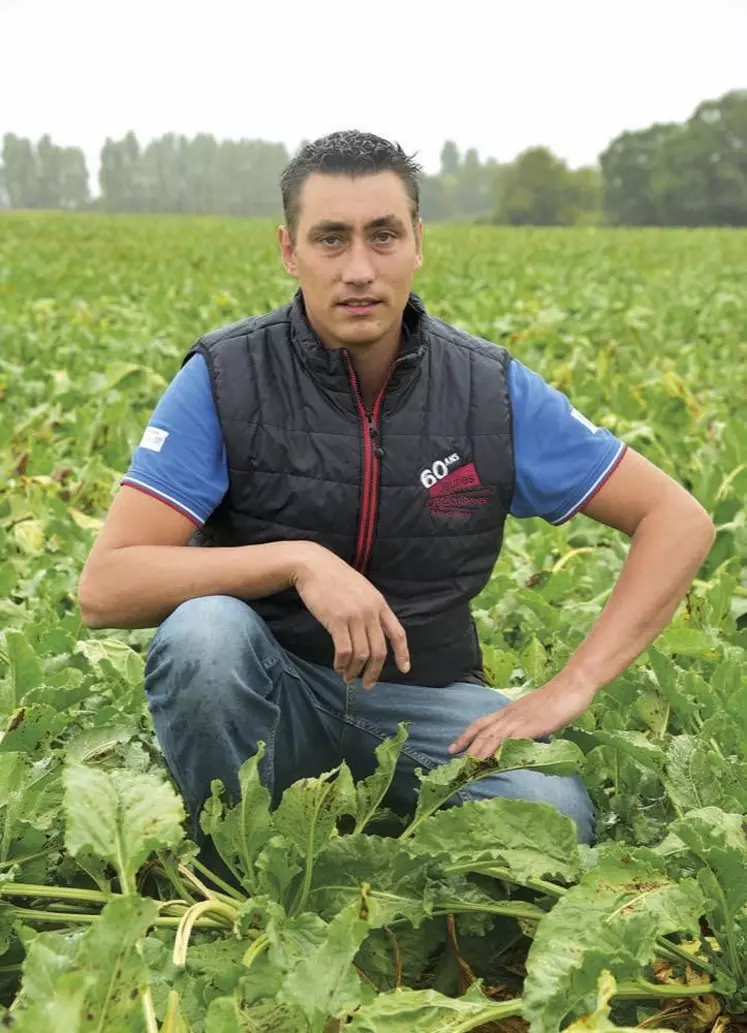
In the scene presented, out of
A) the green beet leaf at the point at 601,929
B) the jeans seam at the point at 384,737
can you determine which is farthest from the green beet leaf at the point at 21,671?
the green beet leaf at the point at 601,929

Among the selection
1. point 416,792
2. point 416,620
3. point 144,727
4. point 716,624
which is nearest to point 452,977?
point 416,792

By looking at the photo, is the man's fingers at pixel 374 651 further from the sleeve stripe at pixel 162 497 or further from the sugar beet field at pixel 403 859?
the sleeve stripe at pixel 162 497

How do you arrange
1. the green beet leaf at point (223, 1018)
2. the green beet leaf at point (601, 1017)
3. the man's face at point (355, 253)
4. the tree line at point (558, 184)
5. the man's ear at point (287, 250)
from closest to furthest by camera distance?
the green beet leaf at point (223, 1018)
the green beet leaf at point (601, 1017)
the man's face at point (355, 253)
the man's ear at point (287, 250)
the tree line at point (558, 184)

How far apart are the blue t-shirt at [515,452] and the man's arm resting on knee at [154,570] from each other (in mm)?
65

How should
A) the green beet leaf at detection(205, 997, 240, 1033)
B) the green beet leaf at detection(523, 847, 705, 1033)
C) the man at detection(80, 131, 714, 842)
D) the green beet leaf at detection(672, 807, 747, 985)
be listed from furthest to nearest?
1. the man at detection(80, 131, 714, 842)
2. the green beet leaf at detection(672, 807, 747, 985)
3. the green beet leaf at detection(523, 847, 705, 1033)
4. the green beet leaf at detection(205, 997, 240, 1033)

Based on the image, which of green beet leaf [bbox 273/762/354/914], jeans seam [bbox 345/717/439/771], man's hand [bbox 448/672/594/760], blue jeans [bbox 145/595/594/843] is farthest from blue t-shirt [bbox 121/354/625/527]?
green beet leaf [bbox 273/762/354/914]

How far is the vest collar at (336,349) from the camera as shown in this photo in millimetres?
2504

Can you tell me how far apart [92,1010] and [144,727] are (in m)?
1.22

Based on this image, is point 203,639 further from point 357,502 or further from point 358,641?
point 357,502

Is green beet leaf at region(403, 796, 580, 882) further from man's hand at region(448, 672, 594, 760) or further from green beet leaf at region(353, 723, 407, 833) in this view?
man's hand at region(448, 672, 594, 760)

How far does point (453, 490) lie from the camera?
100 inches

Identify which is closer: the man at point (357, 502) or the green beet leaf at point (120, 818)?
the green beet leaf at point (120, 818)

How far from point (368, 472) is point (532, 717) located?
53 centimetres

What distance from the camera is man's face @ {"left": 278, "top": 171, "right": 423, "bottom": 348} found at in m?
2.47
